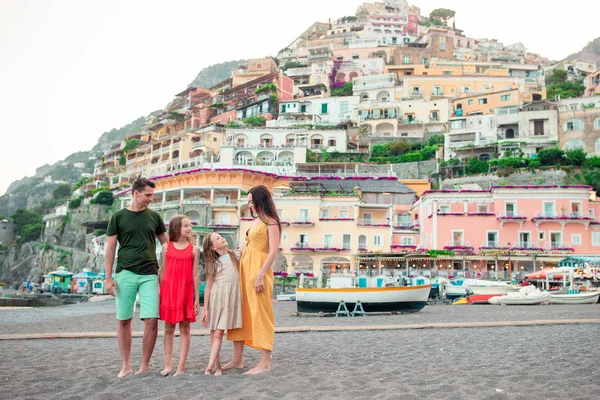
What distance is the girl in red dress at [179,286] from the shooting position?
5.73 m

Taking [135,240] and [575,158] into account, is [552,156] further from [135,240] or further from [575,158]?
→ [135,240]

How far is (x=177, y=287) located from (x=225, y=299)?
57 centimetres

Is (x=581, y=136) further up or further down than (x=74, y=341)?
further up

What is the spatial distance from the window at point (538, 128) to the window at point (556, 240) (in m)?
18.9

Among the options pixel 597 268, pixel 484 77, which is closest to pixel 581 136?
pixel 484 77

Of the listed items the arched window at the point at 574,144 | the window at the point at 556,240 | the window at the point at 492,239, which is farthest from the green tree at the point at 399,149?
the window at the point at 556,240

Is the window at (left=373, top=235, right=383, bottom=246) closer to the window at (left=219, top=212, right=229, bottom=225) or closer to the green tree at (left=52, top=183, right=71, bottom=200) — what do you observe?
the window at (left=219, top=212, right=229, bottom=225)

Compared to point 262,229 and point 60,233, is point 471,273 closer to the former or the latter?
point 262,229

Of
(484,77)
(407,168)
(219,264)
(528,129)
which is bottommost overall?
(219,264)

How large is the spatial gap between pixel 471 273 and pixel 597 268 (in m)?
8.27

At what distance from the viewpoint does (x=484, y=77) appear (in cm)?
6731

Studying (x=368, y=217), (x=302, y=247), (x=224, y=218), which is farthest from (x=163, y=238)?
(x=224, y=218)

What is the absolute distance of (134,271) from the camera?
18.7 feet

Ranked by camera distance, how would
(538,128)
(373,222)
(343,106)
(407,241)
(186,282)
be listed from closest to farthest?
(186,282) → (407,241) → (373,222) → (538,128) → (343,106)
